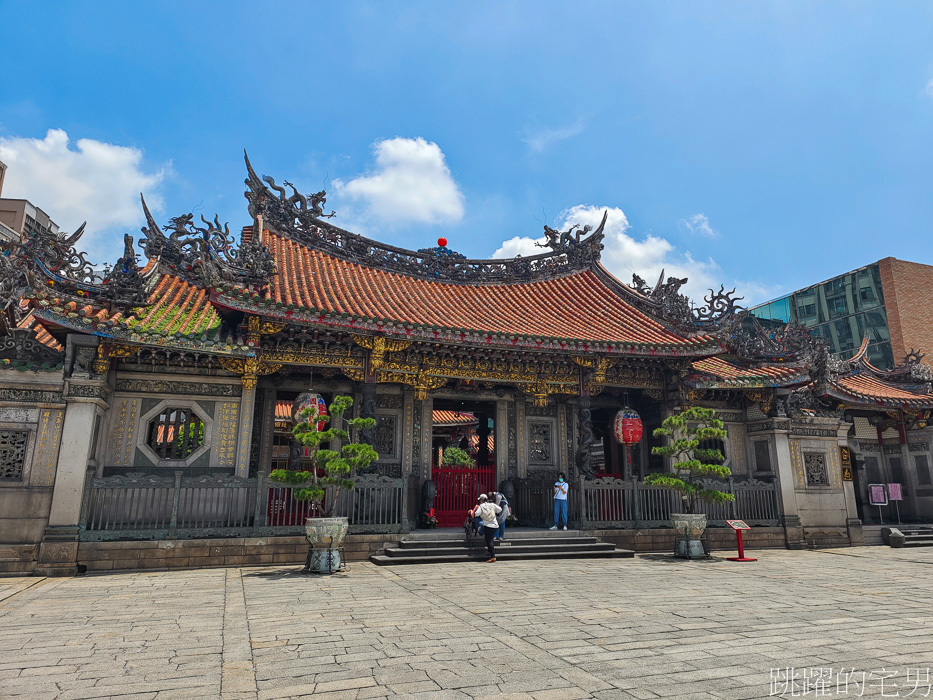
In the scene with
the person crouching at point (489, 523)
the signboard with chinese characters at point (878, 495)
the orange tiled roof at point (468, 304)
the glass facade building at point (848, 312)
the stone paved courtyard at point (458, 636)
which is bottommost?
the stone paved courtyard at point (458, 636)

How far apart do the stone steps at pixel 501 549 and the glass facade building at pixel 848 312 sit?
69.1 feet

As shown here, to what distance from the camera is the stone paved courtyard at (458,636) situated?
4.08m

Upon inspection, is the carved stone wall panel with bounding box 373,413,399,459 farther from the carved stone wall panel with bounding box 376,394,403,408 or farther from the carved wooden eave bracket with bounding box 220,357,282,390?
the carved wooden eave bracket with bounding box 220,357,282,390

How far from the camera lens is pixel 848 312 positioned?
1291 inches

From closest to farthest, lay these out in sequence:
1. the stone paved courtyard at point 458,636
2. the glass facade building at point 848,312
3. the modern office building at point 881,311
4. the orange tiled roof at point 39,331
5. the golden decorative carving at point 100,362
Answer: the stone paved courtyard at point 458,636
the golden decorative carving at point 100,362
the orange tiled roof at point 39,331
the modern office building at point 881,311
the glass facade building at point 848,312

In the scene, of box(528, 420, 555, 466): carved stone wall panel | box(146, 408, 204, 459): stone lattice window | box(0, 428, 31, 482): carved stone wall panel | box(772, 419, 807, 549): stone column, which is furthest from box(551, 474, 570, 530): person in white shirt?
box(0, 428, 31, 482): carved stone wall panel

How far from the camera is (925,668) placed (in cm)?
448

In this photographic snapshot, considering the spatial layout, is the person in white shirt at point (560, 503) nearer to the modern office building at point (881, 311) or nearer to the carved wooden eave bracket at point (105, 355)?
the carved wooden eave bracket at point (105, 355)

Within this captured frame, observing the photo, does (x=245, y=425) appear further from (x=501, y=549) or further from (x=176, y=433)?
(x=501, y=549)

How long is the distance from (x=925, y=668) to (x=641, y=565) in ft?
21.8

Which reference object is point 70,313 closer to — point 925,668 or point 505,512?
point 505,512

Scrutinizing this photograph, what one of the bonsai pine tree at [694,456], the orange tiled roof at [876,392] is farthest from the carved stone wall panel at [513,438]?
the orange tiled roof at [876,392]

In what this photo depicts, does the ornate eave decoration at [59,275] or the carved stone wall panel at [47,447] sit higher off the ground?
the ornate eave decoration at [59,275]

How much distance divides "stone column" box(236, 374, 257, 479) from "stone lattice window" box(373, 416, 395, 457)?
2882 millimetres
